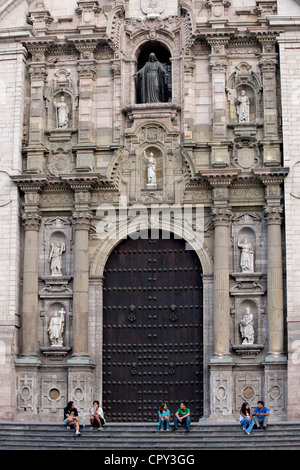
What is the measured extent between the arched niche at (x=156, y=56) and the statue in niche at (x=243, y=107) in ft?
7.61

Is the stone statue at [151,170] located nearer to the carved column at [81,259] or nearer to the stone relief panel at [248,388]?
the carved column at [81,259]

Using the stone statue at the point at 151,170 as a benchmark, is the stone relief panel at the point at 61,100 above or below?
above

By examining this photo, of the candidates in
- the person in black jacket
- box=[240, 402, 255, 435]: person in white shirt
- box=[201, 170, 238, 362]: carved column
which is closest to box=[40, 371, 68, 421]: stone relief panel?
the person in black jacket

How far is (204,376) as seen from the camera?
102ft

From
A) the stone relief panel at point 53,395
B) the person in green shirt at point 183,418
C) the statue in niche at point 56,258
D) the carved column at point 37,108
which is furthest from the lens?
the carved column at point 37,108

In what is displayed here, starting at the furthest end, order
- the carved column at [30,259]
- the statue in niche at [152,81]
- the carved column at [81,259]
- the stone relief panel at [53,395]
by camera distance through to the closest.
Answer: the statue in niche at [152,81] → the carved column at [30,259] → the carved column at [81,259] → the stone relief panel at [53,395]

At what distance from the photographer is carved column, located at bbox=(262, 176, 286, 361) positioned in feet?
100

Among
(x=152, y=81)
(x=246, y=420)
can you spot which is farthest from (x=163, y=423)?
(x=152, y=81)

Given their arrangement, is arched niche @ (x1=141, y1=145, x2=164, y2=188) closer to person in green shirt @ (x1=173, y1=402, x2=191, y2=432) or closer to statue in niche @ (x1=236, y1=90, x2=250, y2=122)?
statue in niche @ (x1=236, y1=90, x2=250, y2=122)

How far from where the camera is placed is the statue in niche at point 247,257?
31.4 m

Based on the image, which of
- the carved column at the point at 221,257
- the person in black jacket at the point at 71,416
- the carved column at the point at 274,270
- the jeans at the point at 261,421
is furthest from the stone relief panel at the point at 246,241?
the person in black jacket at the point at 71,416

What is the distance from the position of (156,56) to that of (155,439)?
43.8 feet

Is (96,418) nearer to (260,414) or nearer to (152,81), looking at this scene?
(260,414)

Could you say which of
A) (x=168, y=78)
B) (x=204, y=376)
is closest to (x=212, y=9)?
(x=168, y=78)
